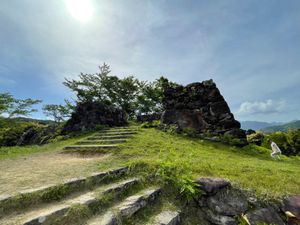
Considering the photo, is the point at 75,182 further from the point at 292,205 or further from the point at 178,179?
the point at 292,205

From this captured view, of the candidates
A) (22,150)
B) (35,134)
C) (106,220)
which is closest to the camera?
(106,220)

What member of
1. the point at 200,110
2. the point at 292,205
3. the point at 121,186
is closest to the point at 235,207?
the point at 292,205

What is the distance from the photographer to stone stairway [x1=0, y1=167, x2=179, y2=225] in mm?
2738

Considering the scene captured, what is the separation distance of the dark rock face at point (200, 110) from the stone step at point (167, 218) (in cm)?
848

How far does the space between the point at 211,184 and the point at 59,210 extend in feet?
9.64

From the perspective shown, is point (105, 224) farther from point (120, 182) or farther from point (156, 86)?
point (156, 86)

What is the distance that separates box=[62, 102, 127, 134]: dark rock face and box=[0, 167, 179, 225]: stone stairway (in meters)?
11.3

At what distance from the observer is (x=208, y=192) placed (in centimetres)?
408

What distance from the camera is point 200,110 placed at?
40.6 ft

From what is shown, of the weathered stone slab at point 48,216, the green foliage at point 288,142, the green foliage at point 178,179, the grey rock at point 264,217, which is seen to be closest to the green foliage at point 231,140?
the green foliage at point 288,142

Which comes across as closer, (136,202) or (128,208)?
(128,208)

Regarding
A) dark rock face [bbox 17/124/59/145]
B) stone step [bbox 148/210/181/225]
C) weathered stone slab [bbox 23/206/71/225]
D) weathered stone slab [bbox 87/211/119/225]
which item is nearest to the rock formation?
stone step [bbox 148/210/181/225]

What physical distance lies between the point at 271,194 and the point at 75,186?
3972 mm

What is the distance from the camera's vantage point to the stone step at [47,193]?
2852 millimetres
